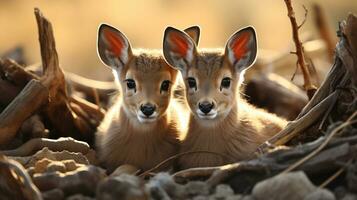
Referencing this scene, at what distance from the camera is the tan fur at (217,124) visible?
6762 millimetres

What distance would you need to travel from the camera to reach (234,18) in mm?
15633

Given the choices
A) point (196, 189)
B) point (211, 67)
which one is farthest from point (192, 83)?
point (196, 189)

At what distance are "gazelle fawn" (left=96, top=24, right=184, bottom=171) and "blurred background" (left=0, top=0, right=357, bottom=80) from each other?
6.83m

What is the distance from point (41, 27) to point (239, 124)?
1718mm

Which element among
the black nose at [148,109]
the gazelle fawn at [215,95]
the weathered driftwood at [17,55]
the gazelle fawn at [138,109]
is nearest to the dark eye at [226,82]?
the gazelle fawn at [215,95]

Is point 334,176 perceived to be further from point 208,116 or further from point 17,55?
point 17,55

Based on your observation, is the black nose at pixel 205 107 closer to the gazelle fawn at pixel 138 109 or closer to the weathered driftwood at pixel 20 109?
the gazelle fawn at pixel 138 109

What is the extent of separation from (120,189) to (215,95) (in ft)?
5.82

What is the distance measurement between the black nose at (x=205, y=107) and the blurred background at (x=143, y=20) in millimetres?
7614

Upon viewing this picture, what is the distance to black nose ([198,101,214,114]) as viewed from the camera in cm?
663

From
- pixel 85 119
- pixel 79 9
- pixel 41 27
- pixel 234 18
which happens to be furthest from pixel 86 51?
pixel 41 27

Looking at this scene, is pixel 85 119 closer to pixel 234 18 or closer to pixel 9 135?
pixel 9 135

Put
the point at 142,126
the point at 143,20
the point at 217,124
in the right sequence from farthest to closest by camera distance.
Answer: the point at 143,20 → the point at 142,126 → the point at 217,124

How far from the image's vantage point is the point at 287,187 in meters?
5.24
